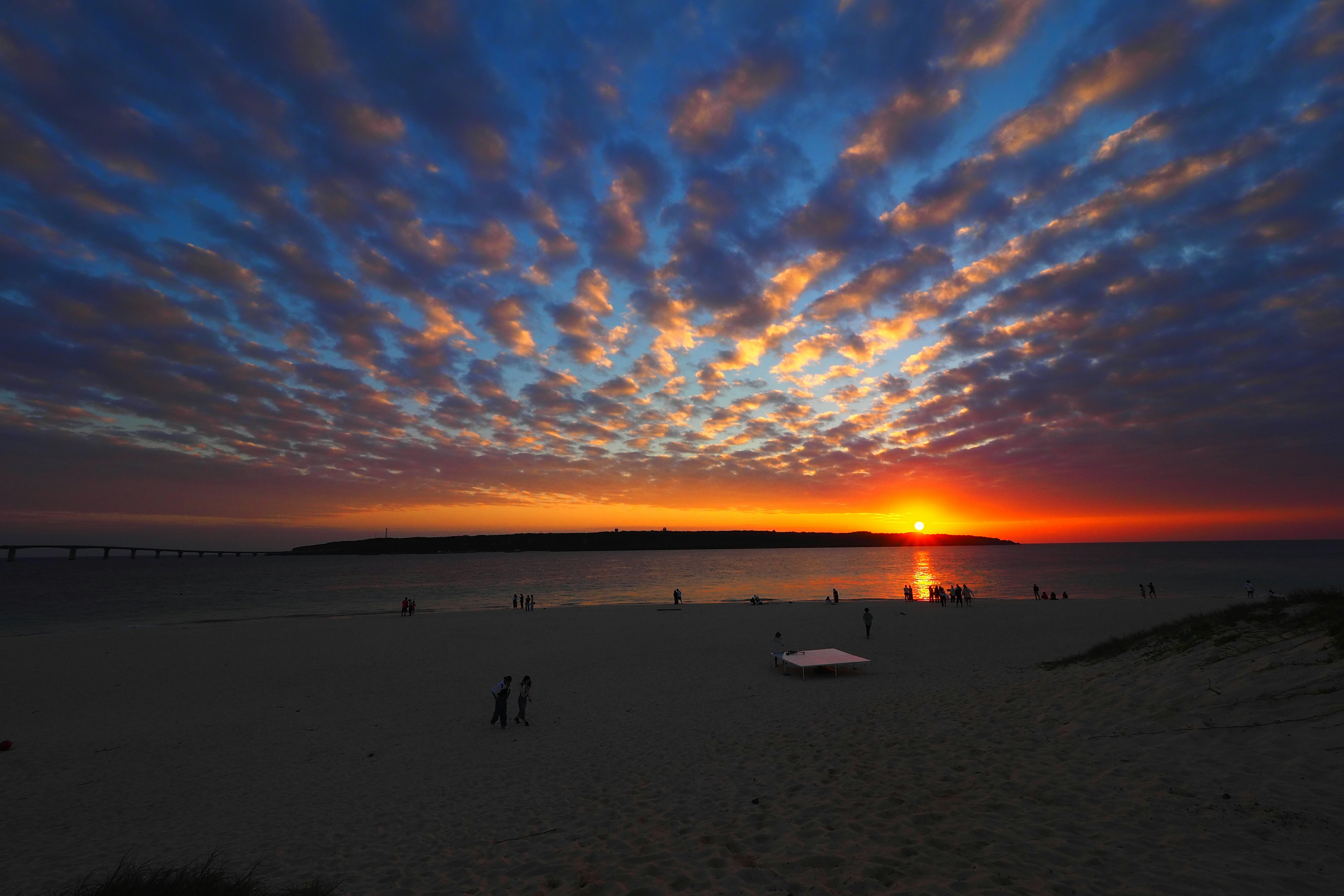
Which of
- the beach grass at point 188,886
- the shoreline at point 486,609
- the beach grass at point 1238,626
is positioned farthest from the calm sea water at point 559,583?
the beach grass at point 188,886

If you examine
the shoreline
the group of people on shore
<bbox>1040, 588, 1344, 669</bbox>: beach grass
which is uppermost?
<bbox>1040, 588, 1344, 669</bbox>: beach grass

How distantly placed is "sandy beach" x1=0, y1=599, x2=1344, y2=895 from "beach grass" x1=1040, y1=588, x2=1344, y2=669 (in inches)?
30.2

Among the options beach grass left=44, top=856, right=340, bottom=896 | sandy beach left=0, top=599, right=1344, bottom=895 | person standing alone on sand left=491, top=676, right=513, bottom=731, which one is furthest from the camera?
person standing alone on sand left=491, top=676, right=513, bottom=731

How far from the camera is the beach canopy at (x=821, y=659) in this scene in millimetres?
19500

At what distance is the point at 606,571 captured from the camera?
124875 mm

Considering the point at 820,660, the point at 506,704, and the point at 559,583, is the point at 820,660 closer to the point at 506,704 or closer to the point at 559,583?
the point at 506,704

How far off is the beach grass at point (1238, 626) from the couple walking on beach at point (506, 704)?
1538cm

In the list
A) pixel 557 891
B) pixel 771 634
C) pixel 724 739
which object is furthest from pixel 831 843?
pixel 771 634

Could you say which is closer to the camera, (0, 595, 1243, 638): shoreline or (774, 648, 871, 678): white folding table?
(774, 648, 871, 678): white folding table

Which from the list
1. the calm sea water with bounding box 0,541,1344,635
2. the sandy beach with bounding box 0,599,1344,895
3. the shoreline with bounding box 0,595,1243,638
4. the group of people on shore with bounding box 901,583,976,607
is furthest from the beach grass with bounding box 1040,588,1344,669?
the calm sea water with bounding box 0,541,1344,635

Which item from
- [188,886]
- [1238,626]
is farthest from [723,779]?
[1238,626]

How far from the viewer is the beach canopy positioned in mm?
19500

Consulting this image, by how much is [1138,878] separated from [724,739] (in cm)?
841

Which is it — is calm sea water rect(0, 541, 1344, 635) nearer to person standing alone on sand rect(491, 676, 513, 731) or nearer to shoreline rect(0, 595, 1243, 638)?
shoreline rect(0, 595, 1243, 638)
